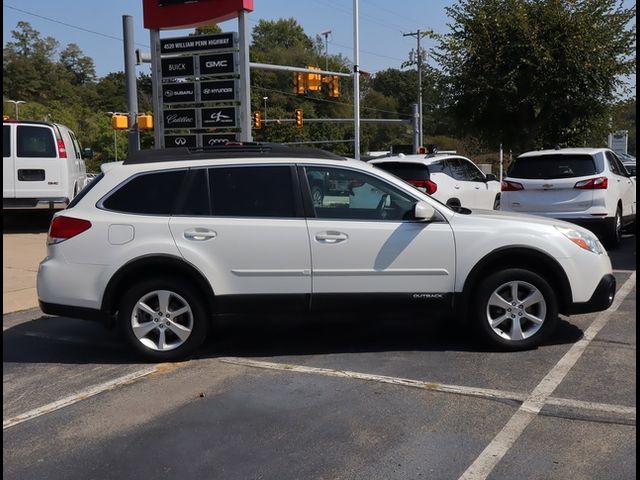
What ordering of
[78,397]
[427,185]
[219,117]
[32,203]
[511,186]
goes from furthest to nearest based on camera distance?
[32,203]
[219,117]
[427,185]
[511,186]
[78,397]

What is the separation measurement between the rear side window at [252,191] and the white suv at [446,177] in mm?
5972

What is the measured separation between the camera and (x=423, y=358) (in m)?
5.50

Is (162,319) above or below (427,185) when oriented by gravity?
below

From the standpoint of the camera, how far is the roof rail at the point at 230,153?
5.76 meters

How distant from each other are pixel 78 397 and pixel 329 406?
1807mm

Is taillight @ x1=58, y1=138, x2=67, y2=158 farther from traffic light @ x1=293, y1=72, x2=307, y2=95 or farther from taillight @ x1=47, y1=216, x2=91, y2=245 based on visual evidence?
traffic light @ x1=293, y1=72, x2=307, y2=95

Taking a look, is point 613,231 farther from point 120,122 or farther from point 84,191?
point 120,122

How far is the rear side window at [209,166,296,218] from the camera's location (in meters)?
5.56

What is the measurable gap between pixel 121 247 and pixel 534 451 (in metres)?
3.45

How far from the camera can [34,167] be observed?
45.2ft

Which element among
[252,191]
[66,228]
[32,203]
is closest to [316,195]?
[252,191]

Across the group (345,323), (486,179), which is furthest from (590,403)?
(486,179)

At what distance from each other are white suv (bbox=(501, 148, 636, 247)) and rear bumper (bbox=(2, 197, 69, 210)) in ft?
28.9

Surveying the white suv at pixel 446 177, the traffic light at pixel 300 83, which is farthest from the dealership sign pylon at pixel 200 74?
the traffic light at pixel 300 83
